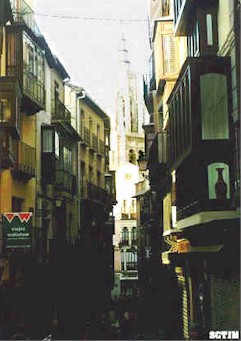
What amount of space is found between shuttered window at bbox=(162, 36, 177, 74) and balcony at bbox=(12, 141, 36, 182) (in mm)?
3570

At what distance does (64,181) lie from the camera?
45.7 ft

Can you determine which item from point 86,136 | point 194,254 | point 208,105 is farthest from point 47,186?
point 208,105

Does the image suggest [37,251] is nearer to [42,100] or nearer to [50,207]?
[50,207]

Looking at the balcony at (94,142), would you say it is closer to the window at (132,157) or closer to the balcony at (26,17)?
the window at (132,157)

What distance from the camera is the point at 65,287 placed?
13.3 metres

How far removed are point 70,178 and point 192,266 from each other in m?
3.05

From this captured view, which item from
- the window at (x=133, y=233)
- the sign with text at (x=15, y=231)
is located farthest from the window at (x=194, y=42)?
the window at (x=133, y=233)

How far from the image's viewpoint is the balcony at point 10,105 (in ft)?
36.8

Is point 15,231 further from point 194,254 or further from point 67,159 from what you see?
point 67,159

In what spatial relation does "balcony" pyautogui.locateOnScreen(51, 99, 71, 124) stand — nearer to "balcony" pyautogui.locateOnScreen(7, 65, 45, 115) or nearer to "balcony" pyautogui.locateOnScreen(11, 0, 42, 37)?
"balcony" pyautogui.locateOnScreen(7, 65, 45, 115)

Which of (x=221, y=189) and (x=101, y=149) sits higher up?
(x=101, y=149)

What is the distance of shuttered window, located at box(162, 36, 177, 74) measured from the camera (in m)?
14.8

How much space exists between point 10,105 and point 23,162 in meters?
1.54

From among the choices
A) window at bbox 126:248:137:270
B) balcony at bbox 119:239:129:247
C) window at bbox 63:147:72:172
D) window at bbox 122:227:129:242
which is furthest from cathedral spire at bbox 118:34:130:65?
balcony at bbox 119:239:129:247
